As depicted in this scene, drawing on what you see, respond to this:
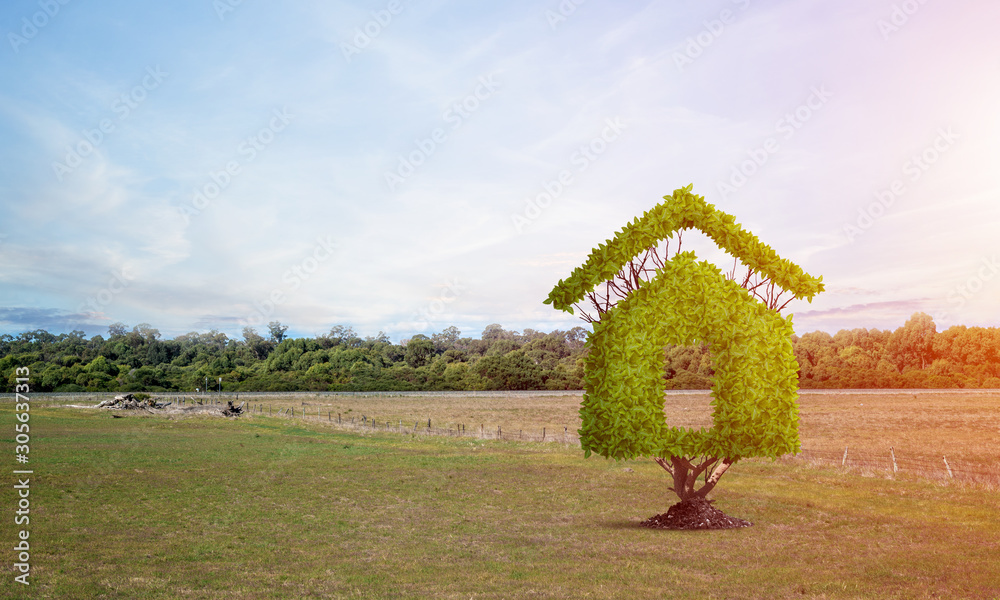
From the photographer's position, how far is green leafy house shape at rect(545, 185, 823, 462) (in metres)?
16.7

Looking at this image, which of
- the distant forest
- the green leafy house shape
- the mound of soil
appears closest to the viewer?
the green leafy house shape

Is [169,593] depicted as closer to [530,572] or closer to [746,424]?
[530,572]

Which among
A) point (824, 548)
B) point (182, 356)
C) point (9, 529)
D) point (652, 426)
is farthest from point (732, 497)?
point (182, 356)

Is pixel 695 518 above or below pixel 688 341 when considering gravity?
below

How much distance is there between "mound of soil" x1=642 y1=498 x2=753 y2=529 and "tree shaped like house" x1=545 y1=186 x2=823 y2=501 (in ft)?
6.24

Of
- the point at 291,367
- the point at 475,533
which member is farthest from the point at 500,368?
the point at 475,533

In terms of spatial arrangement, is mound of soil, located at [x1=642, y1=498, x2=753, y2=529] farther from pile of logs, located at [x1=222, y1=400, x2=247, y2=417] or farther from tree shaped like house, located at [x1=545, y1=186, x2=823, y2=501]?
pile of logs, located at [x1=222, y1=400, x2=247, y2=417]

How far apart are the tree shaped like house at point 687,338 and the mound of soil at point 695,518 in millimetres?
1903

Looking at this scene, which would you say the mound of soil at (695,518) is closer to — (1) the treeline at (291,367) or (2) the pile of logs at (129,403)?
(2) the pile of logs at (129,403)

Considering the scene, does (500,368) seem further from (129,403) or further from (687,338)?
(687,338)

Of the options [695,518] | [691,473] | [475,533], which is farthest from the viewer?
[691,473]

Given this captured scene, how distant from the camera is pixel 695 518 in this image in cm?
1842

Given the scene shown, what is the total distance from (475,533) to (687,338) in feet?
27.0

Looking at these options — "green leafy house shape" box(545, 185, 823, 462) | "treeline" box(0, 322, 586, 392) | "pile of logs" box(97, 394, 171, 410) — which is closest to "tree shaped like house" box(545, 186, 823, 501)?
"green leafy house shape" box(545, 185, 823, 462)
